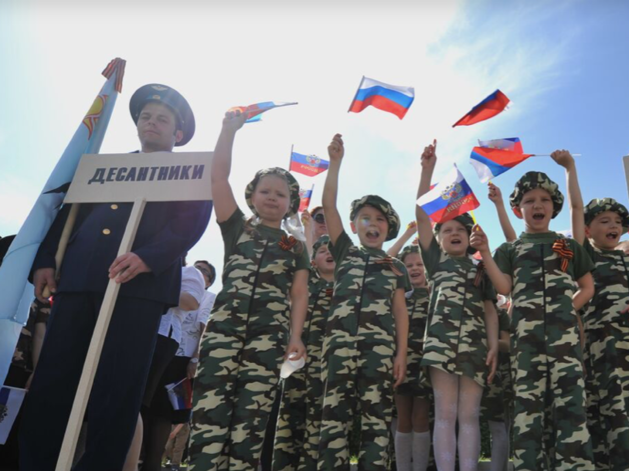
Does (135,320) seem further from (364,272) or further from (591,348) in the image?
(591,348)

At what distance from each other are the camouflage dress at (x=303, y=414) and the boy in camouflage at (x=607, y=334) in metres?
2.07

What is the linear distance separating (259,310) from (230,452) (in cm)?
79

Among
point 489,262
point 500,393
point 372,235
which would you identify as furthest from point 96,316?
point 500,393

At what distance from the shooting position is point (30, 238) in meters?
2.84

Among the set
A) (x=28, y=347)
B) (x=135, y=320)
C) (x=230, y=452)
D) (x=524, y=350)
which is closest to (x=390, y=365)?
(x=524, y=350)

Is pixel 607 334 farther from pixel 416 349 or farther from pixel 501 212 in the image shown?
pixel 416 349

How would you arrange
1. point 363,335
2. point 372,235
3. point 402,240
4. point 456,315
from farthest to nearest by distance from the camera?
point 402,240 < point 372,235 < point 456,315 < point 363,335

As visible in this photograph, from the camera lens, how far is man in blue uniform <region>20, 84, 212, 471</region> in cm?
239

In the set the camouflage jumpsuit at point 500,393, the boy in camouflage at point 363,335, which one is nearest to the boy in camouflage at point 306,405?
the boy in camouflage at point 363,335

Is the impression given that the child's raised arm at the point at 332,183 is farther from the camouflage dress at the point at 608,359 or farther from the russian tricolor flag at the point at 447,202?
the camouflage dress at the point at 608,359

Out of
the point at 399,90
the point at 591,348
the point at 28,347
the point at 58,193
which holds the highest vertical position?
the point at 399,90

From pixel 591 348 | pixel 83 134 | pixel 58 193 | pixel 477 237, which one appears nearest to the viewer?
pixel 58 193

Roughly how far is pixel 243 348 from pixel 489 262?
1864mm

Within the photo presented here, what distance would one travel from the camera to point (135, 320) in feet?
8.55
